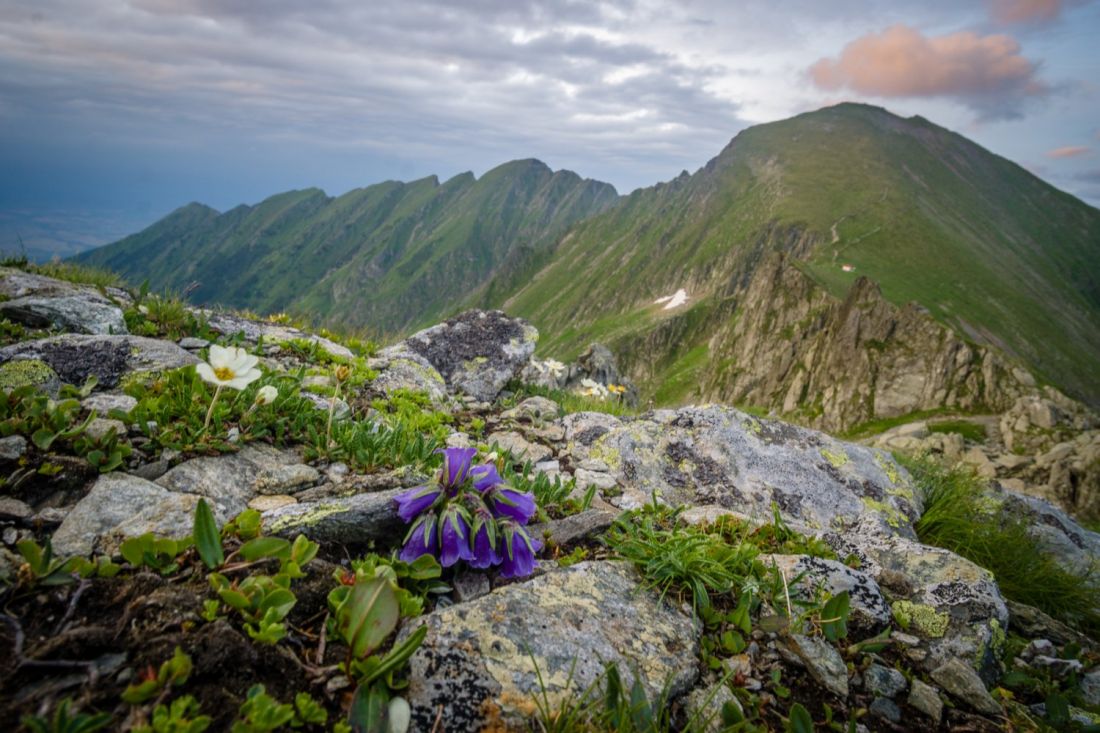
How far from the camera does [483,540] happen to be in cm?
338

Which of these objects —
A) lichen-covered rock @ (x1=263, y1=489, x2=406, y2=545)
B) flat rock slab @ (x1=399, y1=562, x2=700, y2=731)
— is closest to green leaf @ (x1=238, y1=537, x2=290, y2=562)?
lichen-covered rock @ (x1=263, y1=489, x2=406, y2=545)

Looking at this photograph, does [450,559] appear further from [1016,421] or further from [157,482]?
[1016,421]

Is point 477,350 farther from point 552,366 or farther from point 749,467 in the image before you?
point 749,467

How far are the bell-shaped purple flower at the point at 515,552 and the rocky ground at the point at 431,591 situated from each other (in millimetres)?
109

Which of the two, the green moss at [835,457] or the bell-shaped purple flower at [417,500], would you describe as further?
the green moss at [835,457]

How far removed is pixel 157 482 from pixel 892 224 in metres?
183

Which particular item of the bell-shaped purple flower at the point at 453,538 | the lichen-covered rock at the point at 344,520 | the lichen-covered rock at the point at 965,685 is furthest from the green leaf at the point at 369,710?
the lichen-covered rock at the point at 965,685

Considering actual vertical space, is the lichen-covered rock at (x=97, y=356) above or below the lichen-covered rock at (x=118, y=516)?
below

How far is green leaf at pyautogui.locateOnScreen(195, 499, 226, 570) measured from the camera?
2779 mm

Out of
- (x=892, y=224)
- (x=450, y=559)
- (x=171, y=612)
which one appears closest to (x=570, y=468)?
(x=450, y=559)

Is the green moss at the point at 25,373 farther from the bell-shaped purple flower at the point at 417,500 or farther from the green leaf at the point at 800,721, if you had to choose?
the green leaf at the point at 800,721

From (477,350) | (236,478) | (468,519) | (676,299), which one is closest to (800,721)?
(468,519)

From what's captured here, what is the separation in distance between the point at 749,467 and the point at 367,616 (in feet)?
19.4

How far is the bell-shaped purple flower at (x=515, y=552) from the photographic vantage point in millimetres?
3402
